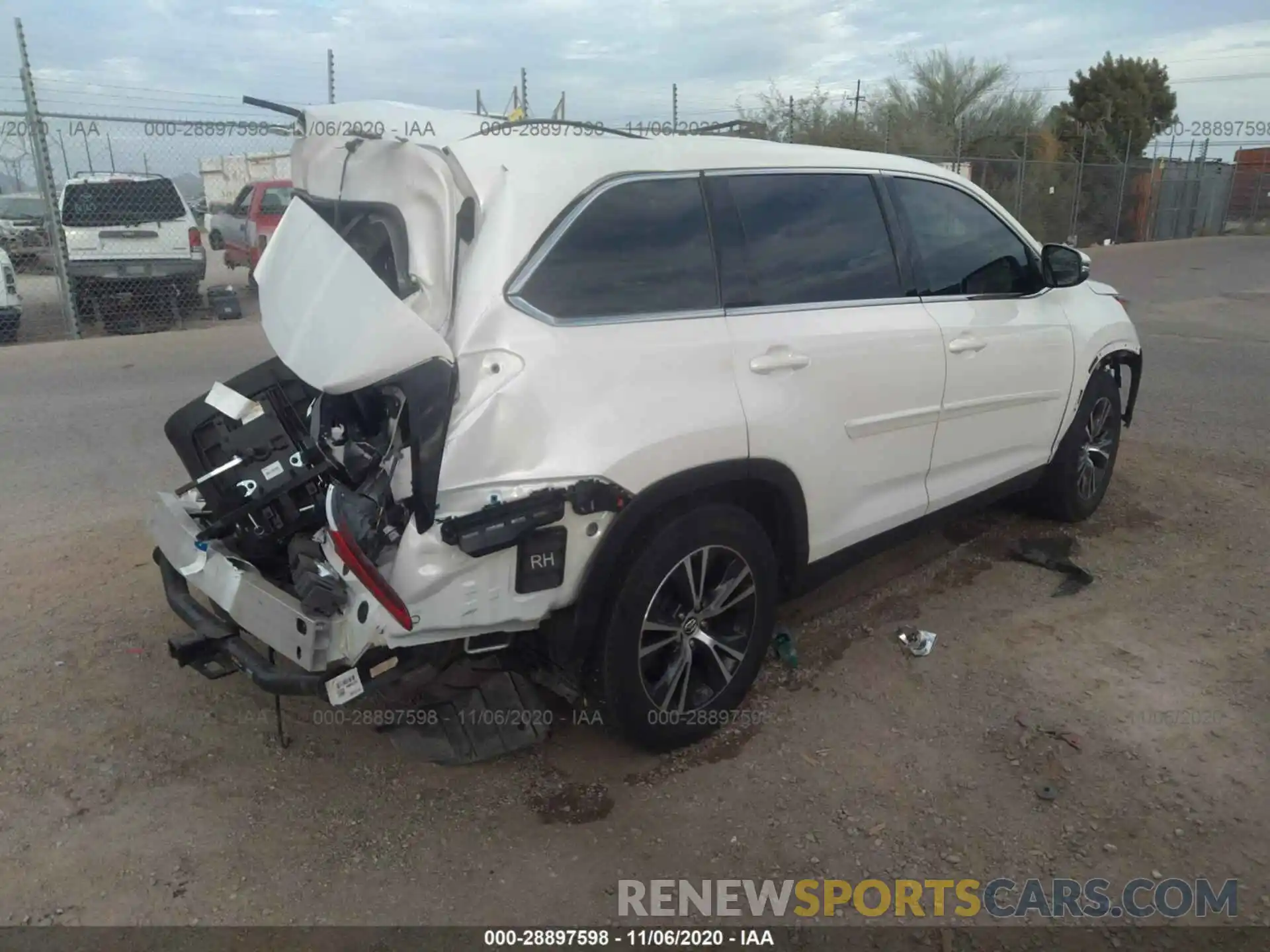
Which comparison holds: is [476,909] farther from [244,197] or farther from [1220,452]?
[244,197]

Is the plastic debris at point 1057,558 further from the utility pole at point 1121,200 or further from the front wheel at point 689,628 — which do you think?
the utility pole at point 1121,200

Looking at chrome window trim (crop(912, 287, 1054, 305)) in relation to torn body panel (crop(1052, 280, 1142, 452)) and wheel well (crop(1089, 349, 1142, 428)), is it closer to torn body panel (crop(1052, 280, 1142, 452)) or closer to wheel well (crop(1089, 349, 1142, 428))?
torn body panel (crop(1052, 280, 1142, 452))

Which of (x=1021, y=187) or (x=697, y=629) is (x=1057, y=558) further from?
(x=1021, y=187)

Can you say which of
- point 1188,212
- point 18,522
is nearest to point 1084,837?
point 18,522

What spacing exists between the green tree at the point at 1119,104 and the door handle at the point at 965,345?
3248cm

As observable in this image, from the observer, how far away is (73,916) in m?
2.60

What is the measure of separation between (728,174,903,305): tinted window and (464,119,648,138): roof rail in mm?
417

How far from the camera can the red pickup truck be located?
577 inches

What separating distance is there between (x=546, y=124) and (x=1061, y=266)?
2810 millimetres

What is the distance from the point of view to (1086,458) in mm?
5148

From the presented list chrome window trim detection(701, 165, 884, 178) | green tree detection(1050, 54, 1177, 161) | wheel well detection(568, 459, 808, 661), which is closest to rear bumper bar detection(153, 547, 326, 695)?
wheel well detection(568, 459, 808, 661)

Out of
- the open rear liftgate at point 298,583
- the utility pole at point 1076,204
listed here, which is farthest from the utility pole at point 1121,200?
the open rear liftgate at point 298,583

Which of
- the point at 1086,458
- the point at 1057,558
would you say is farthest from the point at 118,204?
the point at 1057,558

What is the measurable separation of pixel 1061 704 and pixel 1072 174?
85.1ft
